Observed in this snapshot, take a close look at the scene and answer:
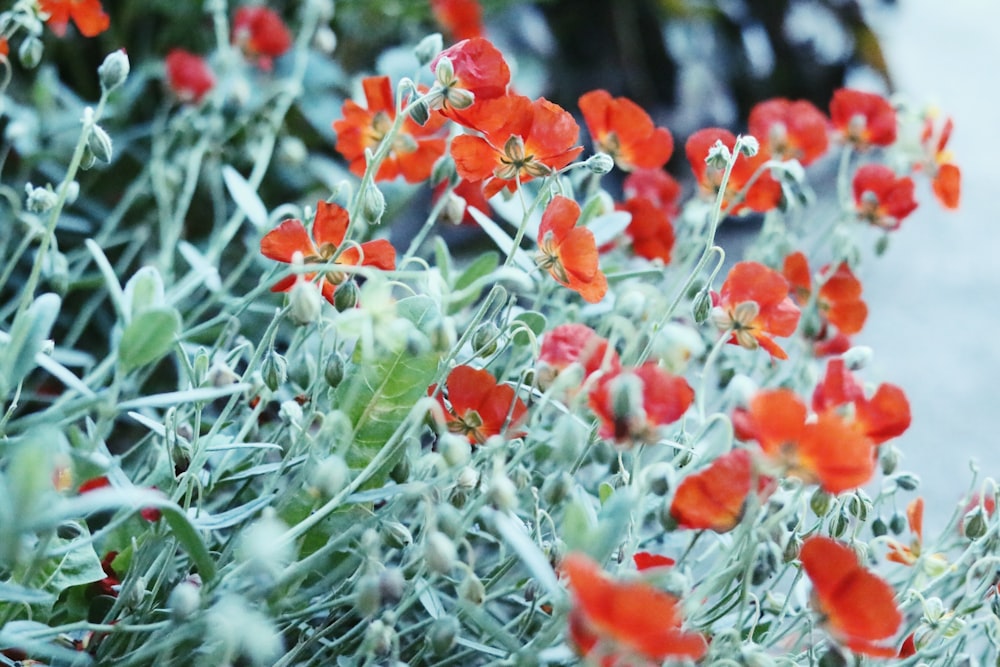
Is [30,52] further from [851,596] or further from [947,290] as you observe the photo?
[947,290]

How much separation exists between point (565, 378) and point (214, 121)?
539 mm

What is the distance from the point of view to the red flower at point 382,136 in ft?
2.06

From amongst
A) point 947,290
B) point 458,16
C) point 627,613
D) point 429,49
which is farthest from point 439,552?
point 947,290

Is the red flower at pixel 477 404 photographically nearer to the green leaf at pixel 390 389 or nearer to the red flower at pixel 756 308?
the green leaf at pixel 390 389

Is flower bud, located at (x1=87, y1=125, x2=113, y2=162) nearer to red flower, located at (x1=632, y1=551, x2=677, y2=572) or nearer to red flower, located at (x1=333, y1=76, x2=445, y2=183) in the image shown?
red flower, located at (x1=333, y1=76, x2=445, y2=183)

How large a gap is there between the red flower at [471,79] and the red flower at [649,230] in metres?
0.24

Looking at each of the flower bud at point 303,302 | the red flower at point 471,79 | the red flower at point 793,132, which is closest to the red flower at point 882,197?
the red flower at point 793,132

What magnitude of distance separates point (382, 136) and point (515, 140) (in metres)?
0.17

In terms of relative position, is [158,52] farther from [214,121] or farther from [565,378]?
[565,378]

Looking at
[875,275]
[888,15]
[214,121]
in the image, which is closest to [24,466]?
[214,121]

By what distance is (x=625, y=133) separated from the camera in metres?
0.66

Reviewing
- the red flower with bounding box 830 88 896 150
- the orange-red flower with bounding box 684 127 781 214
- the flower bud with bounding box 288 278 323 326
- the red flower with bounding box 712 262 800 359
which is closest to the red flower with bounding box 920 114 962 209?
the red flower with bounding box 830 88 896 150

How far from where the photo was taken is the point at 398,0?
1.22m

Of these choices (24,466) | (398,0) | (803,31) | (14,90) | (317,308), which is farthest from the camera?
(803,31)
